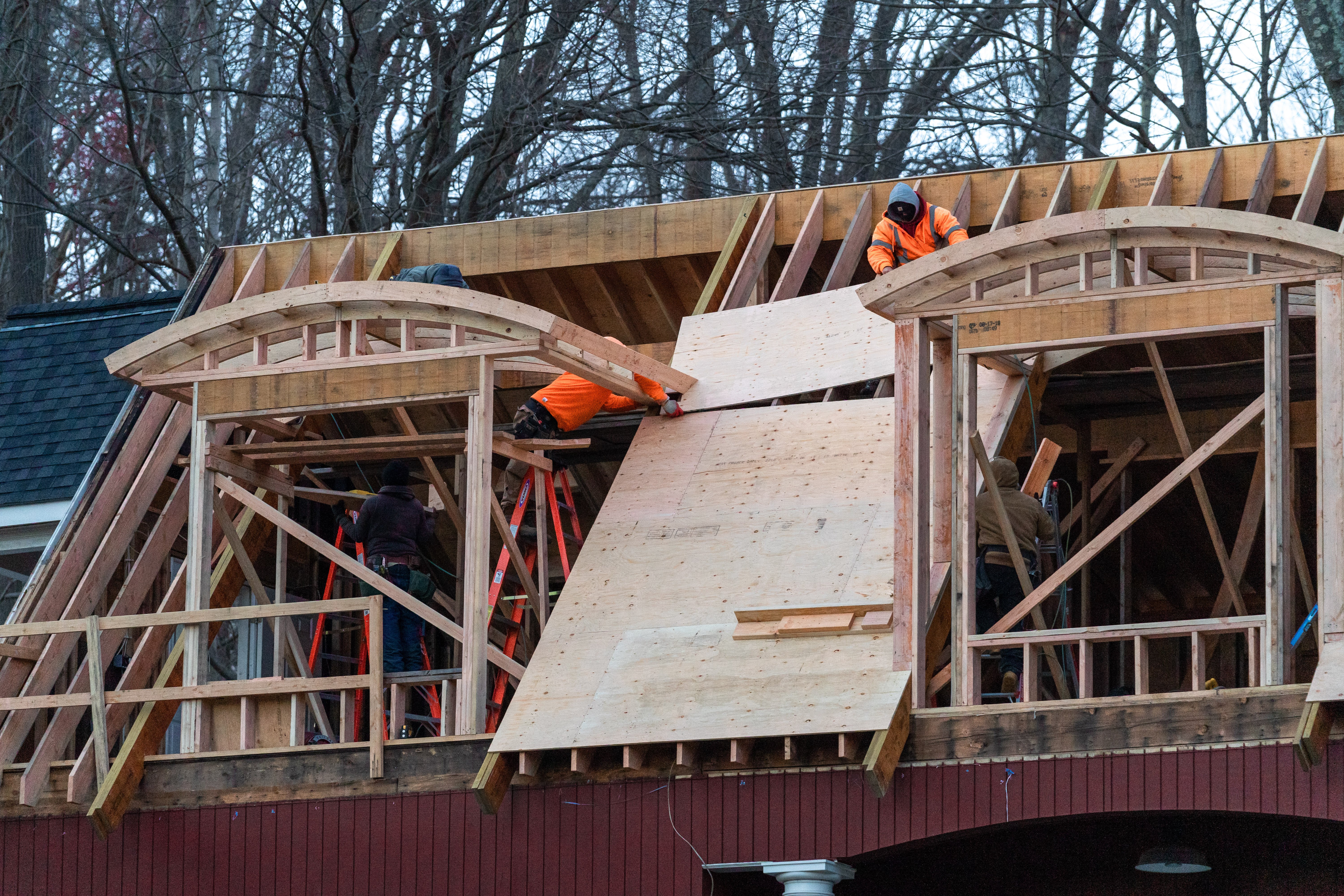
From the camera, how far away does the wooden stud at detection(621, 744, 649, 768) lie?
A: 40.1ft

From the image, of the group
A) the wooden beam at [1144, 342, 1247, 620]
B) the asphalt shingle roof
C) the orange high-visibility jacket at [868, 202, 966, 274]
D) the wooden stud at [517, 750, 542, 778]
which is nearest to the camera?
the wooden stud at [517, 750, 542, 778]

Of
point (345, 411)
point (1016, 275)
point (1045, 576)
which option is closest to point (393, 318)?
point (345, 411)

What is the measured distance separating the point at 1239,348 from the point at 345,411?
729 centimetres

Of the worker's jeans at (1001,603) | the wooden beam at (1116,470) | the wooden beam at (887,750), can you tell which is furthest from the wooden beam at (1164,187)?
the wooden beam at (887,750)

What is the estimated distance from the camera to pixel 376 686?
12875mm

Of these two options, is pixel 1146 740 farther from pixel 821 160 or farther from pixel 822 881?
pixel 821 160

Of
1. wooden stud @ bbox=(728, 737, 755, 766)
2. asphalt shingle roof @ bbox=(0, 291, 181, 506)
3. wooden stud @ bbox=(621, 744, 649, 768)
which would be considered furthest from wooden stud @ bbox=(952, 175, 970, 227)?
asphalt shingle roof @ bbox=(0, 291, 181, 506)

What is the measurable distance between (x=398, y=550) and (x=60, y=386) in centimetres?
482

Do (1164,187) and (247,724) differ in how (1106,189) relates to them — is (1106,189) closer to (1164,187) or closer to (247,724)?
(1164,187)

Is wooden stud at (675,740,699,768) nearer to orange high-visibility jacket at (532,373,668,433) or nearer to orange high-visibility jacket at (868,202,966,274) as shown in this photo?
orange high-visibility jacket at (532,373,668,433)

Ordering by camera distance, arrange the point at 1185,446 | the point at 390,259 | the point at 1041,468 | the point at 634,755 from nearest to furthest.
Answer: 1. the point at 634,755
2. the point at 1185,446
3. the point at 1041,468
4. the point at 390,259

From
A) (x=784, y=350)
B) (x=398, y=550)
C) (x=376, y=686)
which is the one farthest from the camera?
(x=784, y=350)

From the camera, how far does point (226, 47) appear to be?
27.4 m

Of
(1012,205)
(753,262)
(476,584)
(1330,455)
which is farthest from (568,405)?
(1330,455)
